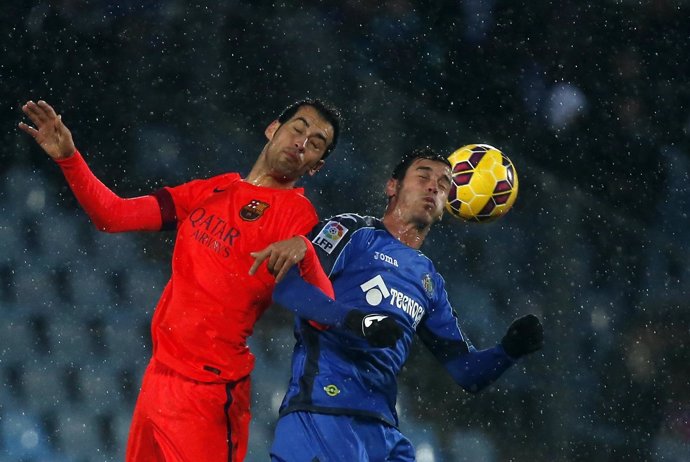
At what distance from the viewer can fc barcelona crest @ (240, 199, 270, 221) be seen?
3.26 meters

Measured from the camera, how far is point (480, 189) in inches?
155

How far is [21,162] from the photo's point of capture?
6.67m

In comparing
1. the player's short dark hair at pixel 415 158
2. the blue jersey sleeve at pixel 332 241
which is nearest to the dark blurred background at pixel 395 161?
the player's short dark hair at pixel 415 158

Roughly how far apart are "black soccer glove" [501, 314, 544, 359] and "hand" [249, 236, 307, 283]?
35.6 inches

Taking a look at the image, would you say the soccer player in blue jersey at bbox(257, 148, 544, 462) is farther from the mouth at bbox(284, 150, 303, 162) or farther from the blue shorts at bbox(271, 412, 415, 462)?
the mouth at bbox(284, 150, 303, 162)

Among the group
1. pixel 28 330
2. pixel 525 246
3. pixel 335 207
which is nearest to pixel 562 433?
pixel 525 246

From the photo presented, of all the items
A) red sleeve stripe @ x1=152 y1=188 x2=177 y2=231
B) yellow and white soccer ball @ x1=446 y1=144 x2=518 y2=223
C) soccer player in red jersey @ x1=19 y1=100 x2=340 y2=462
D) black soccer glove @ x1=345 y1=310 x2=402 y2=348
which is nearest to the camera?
black soccer glove @ x1=345 y1=310 x2=402 y2=348

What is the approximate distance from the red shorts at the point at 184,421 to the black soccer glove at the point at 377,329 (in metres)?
0.61

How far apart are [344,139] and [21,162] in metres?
2.33

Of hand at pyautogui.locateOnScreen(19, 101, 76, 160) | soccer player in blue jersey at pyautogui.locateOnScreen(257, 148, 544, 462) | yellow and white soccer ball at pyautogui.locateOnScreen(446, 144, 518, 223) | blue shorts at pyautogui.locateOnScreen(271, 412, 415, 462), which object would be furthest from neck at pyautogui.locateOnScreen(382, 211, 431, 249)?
hand at pyautogui.locateOnScreen(19, 101, 76, 160)

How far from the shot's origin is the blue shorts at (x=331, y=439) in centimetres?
292

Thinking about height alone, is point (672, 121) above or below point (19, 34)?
above

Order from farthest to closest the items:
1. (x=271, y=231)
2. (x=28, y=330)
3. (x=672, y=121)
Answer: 1. (x=672, y=121)
2. (x=28, y=330)
3. (x=271, y=231)

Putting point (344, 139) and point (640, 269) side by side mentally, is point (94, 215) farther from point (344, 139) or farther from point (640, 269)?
point (640, 269)
